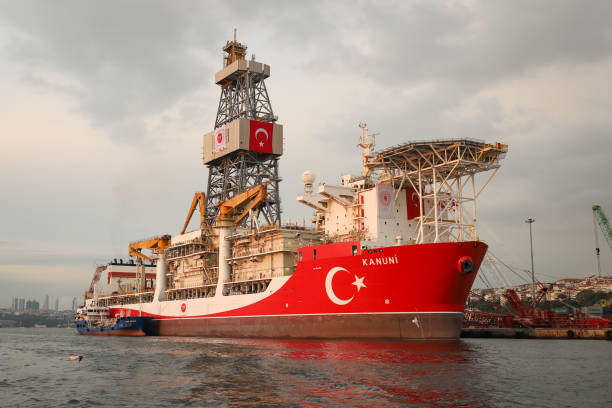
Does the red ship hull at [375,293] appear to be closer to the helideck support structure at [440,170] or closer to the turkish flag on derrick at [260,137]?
the helideck support structure at [440,170]

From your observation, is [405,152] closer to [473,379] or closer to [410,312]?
[410,312]

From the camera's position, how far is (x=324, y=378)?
1905 centimetres

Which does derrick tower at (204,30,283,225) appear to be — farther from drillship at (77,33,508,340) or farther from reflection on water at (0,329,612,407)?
reflection on water at (0,329,612,407)

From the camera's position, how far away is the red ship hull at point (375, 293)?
2992 centimetres

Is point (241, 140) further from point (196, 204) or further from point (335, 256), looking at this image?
point (335, 256)

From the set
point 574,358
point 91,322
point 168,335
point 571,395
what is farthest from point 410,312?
point 91,322

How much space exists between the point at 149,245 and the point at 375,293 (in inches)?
1355

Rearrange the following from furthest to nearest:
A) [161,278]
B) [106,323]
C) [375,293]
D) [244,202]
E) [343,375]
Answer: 1. [106,323]
2. [161,278]
3. [244,202]
4. [375,293]
5. [343,375]

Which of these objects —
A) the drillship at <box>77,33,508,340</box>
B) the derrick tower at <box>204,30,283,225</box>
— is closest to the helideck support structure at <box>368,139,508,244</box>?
the drillship at <box>77,33,508,340</box>

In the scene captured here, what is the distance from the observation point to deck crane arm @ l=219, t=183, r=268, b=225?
149 ft

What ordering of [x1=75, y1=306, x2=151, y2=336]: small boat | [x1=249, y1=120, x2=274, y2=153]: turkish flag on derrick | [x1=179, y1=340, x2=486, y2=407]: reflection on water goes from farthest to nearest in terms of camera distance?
[x1=249, y1=120, x2=274, y2=153]: turkish flag on derrick, [x1=75, y1=306, x2=151, y2=336]: small boat, [x1=179, y1=340, x2=486, y2=407]: reflection on water

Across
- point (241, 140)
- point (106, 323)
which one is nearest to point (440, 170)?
point (241, 140)

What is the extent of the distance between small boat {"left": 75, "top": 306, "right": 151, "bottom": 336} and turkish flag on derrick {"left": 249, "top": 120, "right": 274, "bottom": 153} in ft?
68.3

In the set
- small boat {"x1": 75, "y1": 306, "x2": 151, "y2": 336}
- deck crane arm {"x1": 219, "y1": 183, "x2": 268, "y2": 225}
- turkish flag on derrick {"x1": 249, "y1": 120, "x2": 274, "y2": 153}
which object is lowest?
small boat {"x1": 75, "y1": 306, "x2": 151, "y2": 336}
